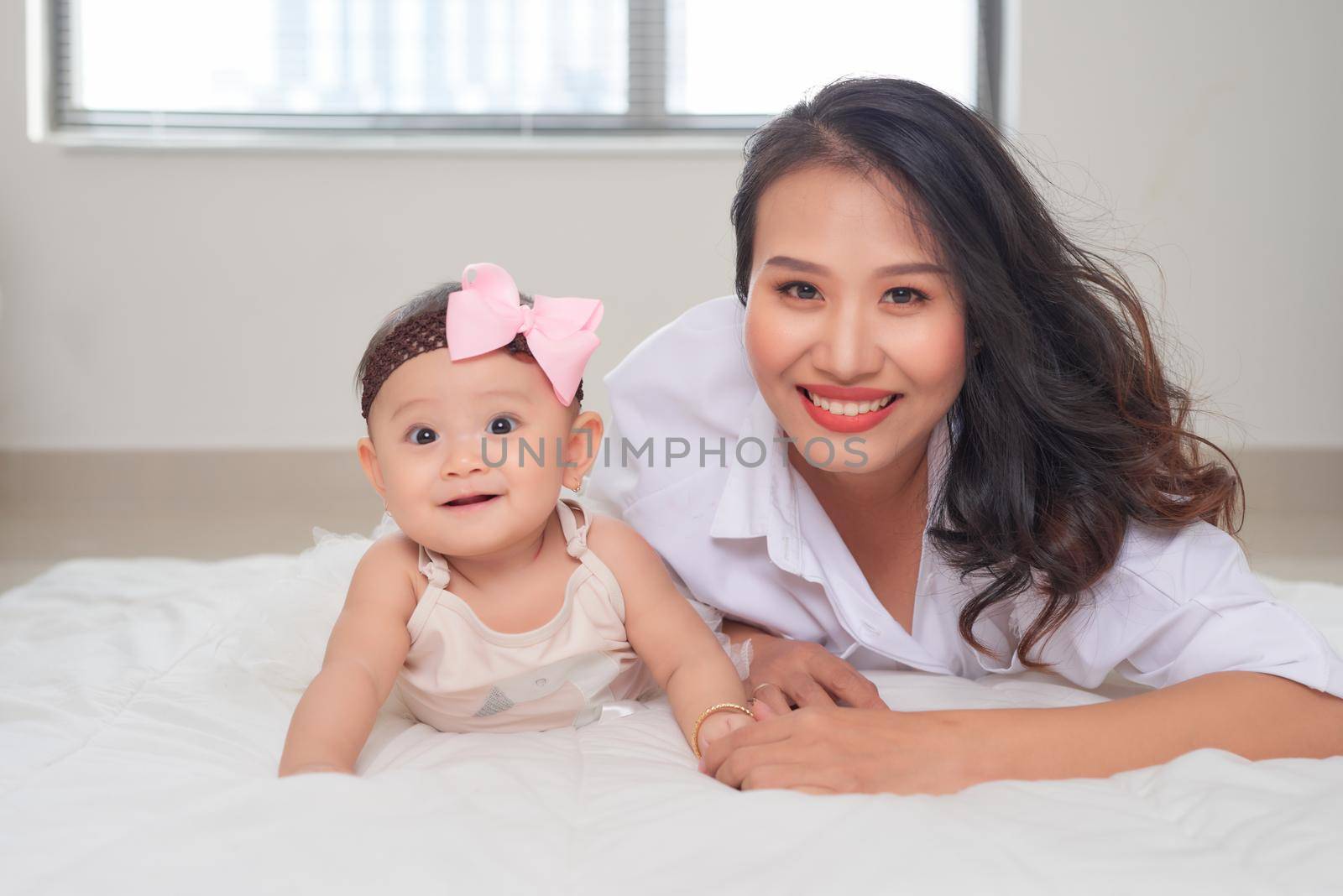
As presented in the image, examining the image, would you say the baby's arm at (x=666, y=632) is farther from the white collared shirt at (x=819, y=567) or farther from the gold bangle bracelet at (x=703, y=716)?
the white collared shirt at (x=819, y=567)

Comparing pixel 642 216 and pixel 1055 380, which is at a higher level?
pixel 642 216

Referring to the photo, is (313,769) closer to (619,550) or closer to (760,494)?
(619,550)

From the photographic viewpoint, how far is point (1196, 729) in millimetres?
908

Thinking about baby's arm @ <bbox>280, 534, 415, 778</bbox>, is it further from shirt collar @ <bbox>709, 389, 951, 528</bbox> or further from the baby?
shirt collar @ <bbox>709, 389, 951, 528</bbox>

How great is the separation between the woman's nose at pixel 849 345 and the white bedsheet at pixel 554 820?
0.32 metres

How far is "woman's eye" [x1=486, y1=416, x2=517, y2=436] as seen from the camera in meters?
1.01

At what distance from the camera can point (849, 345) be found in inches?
40.2

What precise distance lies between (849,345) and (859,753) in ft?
1.17

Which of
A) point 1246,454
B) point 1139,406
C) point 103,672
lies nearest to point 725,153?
point 1246,454

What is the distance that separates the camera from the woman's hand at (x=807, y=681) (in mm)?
1045

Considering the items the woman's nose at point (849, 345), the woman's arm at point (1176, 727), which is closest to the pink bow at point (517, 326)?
the woman's nose at point (849, 345)

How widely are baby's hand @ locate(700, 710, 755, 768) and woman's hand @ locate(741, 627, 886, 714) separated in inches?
2.1

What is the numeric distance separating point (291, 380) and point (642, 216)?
3.60 feet

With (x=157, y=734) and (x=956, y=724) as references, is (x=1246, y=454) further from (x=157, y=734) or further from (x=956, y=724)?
(x=157, y=734)
